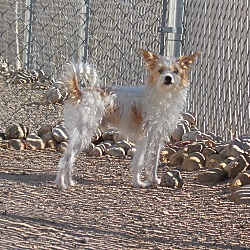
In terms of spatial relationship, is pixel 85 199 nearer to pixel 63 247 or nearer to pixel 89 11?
pixel 63 247

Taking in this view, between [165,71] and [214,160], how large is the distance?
3.41 ft

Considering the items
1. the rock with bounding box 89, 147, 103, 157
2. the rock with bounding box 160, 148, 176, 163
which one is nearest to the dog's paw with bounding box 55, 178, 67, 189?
the rock with bounding box 89, 147, 103, 157

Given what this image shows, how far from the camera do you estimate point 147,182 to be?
6.47 meters

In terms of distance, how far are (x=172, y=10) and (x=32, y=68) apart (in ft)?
19.4

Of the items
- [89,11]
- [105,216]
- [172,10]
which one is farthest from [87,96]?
[89,11]

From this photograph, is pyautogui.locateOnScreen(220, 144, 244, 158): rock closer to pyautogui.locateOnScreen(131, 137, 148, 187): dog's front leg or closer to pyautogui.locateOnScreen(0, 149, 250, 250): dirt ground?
pyautogui.locateOnScreen(0, 149, 250, 250): dirt ground

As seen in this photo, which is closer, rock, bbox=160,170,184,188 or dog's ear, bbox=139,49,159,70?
rock, bbox=160,170,184,188

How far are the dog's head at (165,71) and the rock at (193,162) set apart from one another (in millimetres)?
770

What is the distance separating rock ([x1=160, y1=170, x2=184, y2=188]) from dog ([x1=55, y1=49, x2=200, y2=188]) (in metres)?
0.13

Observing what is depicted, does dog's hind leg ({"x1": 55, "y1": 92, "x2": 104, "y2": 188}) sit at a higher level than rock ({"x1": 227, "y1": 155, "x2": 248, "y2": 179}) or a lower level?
higher

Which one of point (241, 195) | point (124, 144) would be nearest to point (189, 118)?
point (124, 144)

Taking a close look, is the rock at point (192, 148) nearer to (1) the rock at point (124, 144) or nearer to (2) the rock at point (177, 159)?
(2) the rock at point (177, 159)

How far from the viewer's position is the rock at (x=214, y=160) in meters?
6.91

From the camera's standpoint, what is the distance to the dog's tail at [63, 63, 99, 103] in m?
6.27
